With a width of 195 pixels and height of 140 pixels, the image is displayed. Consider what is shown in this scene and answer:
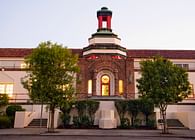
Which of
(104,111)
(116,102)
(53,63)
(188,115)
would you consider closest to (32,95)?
(53,63)

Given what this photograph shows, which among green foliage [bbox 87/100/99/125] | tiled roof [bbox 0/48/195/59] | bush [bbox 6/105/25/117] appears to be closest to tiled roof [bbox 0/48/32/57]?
tiled roof [bbox 0/48/195/59]

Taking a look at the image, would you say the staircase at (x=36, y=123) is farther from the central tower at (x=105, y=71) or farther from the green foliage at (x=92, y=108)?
the central tower at (x=105, y=71)

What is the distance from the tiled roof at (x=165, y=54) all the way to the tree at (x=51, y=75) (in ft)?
60.1

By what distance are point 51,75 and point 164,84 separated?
31.0ft

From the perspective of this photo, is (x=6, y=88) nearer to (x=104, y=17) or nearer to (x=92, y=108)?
(x=92, y=108)

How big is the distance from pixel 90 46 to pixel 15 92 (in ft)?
39.7

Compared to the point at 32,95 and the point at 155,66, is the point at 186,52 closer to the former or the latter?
the point at 155,66

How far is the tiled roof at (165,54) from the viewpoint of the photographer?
3734cm

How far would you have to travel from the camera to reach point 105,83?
109 ft

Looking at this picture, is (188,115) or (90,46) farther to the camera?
(90,46)

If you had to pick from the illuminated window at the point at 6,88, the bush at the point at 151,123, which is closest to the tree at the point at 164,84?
the bush at the point at 151,123

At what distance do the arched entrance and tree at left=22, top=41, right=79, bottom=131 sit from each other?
39.5ft

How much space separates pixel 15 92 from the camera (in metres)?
33.1

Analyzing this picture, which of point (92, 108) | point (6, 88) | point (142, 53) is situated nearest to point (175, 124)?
point (92, 108)
